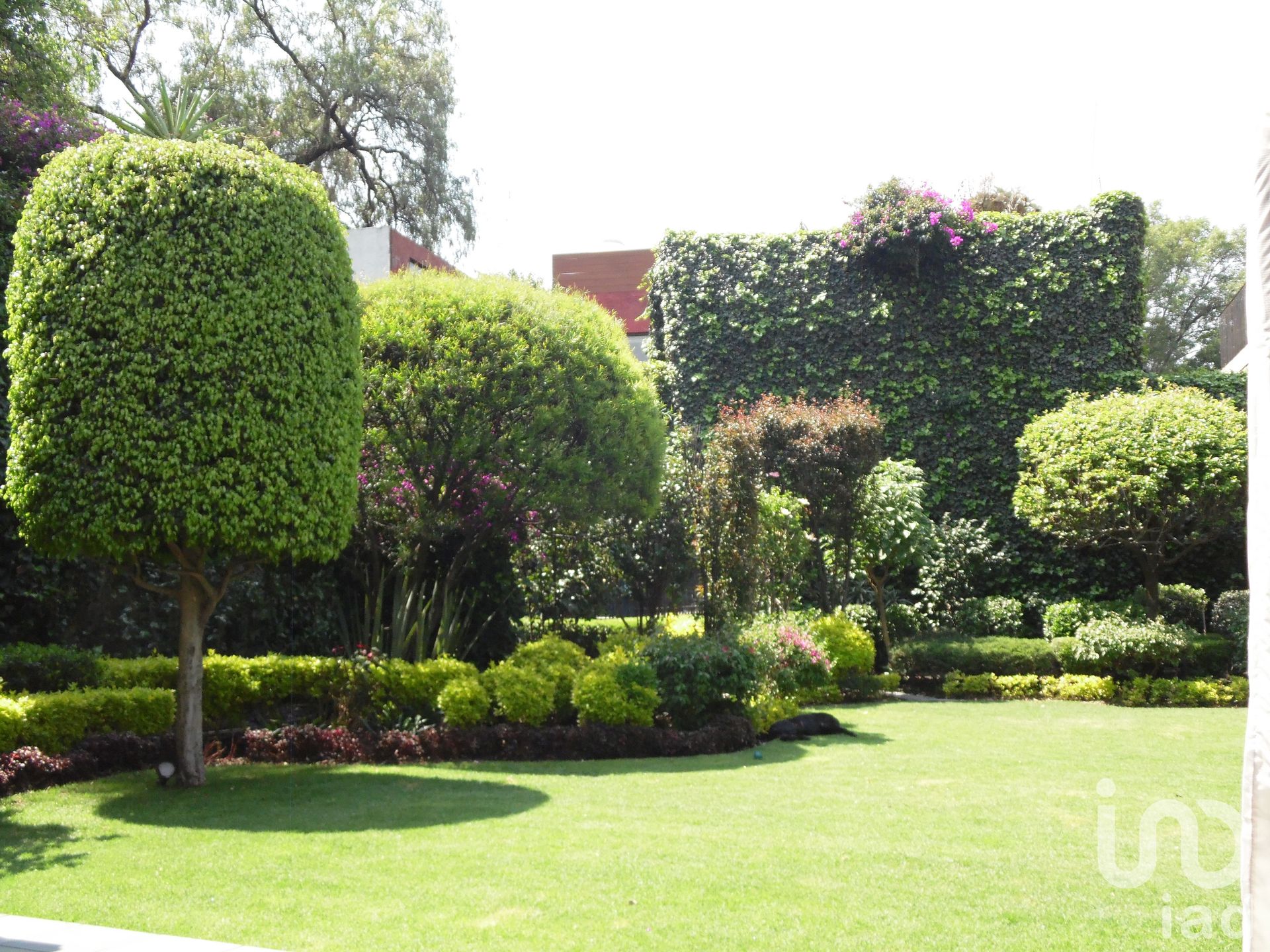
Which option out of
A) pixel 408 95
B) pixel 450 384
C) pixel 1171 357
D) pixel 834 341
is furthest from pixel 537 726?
pixel 1171 357

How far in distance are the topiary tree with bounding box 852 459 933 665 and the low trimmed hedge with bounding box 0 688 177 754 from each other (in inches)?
395

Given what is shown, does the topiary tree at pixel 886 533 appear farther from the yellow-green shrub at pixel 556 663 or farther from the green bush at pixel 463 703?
the green bush at pixel 463 703

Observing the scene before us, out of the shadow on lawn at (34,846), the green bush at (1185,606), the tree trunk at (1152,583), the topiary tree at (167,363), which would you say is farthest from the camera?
the green bush at (1185,606)

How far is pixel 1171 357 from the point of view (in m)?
33.3

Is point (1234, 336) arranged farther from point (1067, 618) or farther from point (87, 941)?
point (87, 941)

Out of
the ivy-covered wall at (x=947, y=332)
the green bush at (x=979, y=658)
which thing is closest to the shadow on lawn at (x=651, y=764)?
the green bush at (x=979, y=658)

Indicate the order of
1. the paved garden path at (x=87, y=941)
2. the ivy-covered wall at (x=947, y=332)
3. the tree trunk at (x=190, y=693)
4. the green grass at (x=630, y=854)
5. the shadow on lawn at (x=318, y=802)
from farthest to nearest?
the ivy-covered wall at (x=947, y=332) → the tree trunk at (x=190, y=693) → the shadow on lawn at (x=318, y=802) → the green grass at (x=630, y=854) → the paved garden path at (x=87, y=941)

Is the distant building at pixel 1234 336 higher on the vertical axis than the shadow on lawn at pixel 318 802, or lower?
higher

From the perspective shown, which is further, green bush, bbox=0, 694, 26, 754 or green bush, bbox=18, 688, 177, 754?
green bush, bbox=18, 688, 177, 754

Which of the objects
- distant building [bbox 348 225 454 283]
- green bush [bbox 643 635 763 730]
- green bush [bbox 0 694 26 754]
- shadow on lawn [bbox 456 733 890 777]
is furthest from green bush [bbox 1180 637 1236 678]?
green bush [bbox 0 694 26 754]

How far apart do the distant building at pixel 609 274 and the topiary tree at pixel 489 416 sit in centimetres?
1612

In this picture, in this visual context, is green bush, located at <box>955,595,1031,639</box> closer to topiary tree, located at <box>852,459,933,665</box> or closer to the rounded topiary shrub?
topiary tree, located at <box>852,459,933,665</box>

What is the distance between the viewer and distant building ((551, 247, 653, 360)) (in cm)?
2762

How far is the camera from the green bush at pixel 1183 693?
13086 millimetres
